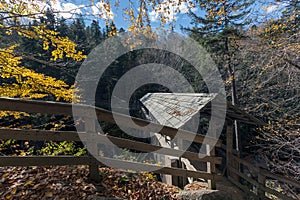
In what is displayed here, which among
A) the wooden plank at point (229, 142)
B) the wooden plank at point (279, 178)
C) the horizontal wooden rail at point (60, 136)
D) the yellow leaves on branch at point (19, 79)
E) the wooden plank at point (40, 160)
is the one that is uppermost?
the yellow leaves on branch at point (19, 79)

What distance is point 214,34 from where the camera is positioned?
13141mm

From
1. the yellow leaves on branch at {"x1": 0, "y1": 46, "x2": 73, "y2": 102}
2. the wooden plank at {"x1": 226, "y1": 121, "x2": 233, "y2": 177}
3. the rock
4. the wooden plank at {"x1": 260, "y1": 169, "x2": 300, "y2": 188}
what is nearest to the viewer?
the rock

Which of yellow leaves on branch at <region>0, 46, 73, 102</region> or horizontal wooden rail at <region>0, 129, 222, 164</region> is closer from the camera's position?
horizontal wooden rail at <region>0, 129, 222, 164</region>

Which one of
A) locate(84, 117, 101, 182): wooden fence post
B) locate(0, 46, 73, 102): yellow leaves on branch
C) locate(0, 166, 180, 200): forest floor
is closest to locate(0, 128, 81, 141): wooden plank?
locate(84, 117, 101, 182): wooden fence post

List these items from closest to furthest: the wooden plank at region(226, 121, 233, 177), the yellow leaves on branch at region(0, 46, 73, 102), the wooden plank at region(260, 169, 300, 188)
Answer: the yellow leaves on branch at region(0, 46, 73, 102)
the wooden plank at region(260, 169, 300, 188)
the wooden plank at region(226, 121, 233, 177)

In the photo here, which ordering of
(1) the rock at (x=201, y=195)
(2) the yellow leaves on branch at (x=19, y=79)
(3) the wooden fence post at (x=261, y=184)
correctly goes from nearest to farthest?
(1) the rock at (x=201, y=195) < (2) the yellow leaves on branch at (x=19, y=79) < (3) the wooden fence post at (x=261, y=184)

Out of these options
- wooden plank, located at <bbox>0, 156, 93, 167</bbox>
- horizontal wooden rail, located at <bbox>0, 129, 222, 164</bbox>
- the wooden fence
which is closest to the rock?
horizontal wooden rail, located at <bbox>0, 129, 222, 164</bbox>

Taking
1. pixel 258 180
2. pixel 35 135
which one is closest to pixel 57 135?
pixel 35 135

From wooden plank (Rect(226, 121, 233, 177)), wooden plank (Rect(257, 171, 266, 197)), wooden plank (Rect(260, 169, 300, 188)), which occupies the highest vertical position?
wooden plank (Rect(226, 121, 233, 177))

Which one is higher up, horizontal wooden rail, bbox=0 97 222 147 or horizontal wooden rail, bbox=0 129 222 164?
horizontal wooden rail, bbox=0 97 222 147

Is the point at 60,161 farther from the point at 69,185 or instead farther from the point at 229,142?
the point at 229,142

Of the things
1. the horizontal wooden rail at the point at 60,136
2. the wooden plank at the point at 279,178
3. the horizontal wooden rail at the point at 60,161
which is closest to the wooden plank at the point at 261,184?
the wooden plank at the point at 279,178

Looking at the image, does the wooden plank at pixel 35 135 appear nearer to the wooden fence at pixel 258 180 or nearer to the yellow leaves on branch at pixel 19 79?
the yellow leaves on branch at pixel 19 79

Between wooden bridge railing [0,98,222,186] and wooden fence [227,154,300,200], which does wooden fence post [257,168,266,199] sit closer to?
wooden fence [227,154,300,200]
